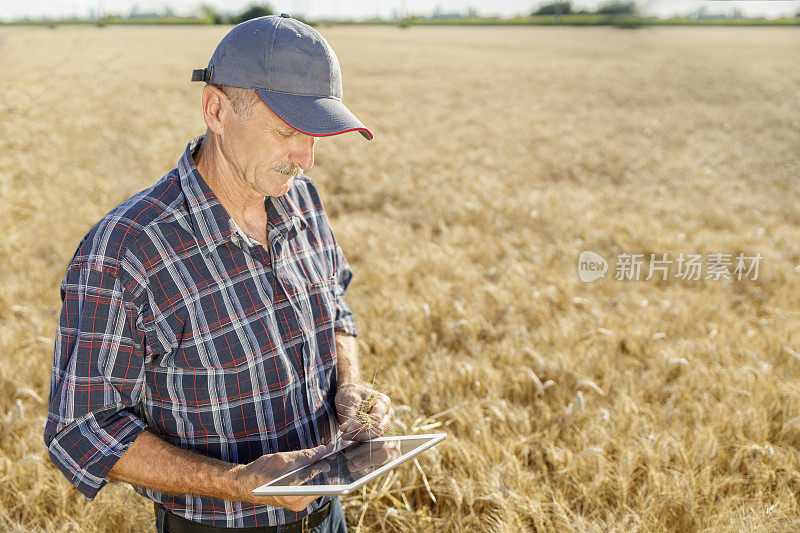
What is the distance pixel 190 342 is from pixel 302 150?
1.97 feet

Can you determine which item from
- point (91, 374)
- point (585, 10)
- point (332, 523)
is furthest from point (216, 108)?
point (585, 10)

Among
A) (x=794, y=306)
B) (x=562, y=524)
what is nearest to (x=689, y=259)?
(x=794, y=306)

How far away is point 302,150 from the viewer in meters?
1.52

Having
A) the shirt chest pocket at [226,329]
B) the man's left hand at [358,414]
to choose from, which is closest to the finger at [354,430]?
the man's left hand at [358,414]

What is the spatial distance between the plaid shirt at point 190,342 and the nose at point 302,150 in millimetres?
254

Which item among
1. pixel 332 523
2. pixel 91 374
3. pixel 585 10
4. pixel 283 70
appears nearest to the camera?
pixel 91 374

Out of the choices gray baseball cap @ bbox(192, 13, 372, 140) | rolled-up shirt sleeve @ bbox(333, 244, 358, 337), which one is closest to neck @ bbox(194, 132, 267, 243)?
gray baseball cap @ bbox(192, 13, 372, 140)

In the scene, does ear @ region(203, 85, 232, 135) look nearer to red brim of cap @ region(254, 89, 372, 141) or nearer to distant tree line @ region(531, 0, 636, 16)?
red brim of cap @ region(254, 89, 372, 141)

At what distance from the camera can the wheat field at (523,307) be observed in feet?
7.40

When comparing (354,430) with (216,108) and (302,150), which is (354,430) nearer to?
(302,150)

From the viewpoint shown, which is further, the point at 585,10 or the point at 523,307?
the point at 585,10

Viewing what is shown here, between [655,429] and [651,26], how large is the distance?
51.4m

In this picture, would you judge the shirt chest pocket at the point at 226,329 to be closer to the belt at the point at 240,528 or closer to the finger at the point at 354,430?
the finger at the point at 354,430

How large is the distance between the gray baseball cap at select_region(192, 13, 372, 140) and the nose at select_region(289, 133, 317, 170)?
77 millimetres
